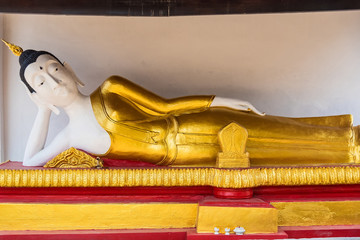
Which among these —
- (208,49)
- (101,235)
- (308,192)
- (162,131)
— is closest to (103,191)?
(101,235)

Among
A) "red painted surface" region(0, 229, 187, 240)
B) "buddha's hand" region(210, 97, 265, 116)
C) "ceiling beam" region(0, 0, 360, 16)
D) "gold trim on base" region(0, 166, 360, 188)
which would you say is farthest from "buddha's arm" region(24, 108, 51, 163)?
"buddha's hand" region(210, 97, 265, 116)

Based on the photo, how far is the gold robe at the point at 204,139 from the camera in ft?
9.64

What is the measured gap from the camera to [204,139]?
295 cm

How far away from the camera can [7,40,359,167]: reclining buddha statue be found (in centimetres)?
294

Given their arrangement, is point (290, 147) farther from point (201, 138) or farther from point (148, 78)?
point (148, 78)

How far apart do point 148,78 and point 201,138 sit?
917 millimetres

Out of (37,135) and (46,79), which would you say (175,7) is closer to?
(46,79)

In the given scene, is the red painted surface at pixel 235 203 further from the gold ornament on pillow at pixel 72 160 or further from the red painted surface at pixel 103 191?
the gold ornament on pillow at pixel 72 160

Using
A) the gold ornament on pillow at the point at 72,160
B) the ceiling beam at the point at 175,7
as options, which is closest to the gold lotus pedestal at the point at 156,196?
the gold ornament on pillow at the point at 72,160

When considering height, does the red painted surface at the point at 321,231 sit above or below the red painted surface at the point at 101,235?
above

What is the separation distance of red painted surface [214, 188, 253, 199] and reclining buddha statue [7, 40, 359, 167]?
0.70ft

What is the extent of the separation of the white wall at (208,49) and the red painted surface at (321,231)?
45.1 inches

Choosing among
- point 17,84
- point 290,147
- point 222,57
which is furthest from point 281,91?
point 17,84

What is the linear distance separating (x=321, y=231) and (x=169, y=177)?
0.97 m
